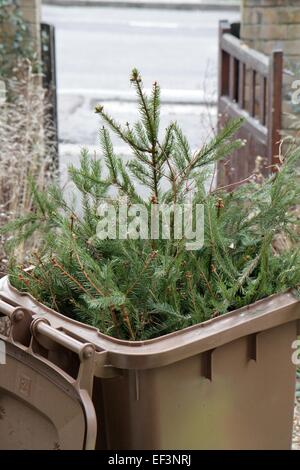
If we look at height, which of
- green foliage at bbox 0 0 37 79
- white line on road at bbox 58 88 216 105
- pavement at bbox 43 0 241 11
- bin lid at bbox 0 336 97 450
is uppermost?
green foliage at bbox 0 0 37 79

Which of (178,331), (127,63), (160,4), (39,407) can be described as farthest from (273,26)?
(160,4)

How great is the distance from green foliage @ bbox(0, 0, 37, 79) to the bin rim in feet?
16.3

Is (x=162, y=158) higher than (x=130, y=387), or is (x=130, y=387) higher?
(x=162, y=158)

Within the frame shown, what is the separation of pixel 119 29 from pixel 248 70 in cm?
1184

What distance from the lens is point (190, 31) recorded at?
17.5 m

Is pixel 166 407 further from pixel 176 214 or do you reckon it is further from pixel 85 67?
pixel 85 67

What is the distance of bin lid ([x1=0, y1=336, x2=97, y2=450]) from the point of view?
2338 millimetres

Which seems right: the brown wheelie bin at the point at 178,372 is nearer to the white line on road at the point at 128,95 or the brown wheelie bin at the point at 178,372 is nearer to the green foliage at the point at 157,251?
the green foliage at the point at 157,251

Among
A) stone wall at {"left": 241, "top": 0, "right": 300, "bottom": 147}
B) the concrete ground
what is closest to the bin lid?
stone wall at {"left": 241, "top": 0, "right": 300, "bottom": 147}


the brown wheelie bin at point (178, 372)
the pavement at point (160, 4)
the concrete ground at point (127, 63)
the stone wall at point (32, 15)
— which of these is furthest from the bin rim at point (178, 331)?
the pavement at point (160, 4)

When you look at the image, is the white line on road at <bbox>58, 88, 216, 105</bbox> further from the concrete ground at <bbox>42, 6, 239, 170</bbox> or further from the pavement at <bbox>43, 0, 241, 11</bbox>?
Result: the pavement at <bbox>43, 0, 241, 11</bbox>

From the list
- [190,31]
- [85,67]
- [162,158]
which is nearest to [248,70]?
[162,158]

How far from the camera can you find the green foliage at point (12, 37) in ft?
24.0

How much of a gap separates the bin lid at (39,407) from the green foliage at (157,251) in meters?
0.26
